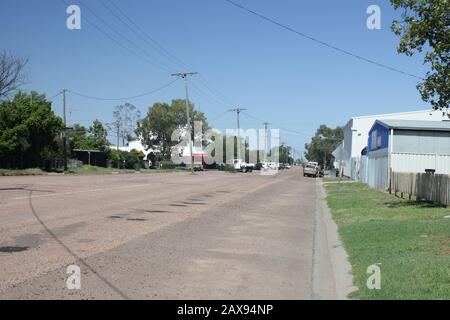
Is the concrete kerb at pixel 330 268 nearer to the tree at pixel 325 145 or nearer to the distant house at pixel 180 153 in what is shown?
the distant house at pixel 180 153

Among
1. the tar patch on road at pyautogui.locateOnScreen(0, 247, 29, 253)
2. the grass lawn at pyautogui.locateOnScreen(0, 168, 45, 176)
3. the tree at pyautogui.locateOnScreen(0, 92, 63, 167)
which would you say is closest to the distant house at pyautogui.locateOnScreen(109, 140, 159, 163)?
the tree at pyautogui.locateOnScreen(0, 92, 63, 167)

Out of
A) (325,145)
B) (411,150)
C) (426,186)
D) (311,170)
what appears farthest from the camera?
(325,145)

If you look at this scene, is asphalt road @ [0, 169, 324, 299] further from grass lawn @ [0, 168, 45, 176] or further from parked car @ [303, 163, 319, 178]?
parked car @ [303, 163, 319, 178]

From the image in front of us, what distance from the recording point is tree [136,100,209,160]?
10006cm

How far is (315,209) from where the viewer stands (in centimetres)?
2253

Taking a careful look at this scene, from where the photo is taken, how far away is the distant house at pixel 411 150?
33.5m

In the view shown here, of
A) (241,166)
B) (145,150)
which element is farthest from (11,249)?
(145,150)

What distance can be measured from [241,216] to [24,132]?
37.0 m

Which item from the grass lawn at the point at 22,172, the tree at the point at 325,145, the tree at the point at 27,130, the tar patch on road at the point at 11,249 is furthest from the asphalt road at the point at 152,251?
the tree at the point at 325,145

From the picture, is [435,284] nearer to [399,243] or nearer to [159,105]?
[399,243]

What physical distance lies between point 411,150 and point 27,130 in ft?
107

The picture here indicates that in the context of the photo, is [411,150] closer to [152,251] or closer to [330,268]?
[330,268]

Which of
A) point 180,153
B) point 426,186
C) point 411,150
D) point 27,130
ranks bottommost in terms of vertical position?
point 426,186

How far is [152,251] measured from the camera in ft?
34.1
